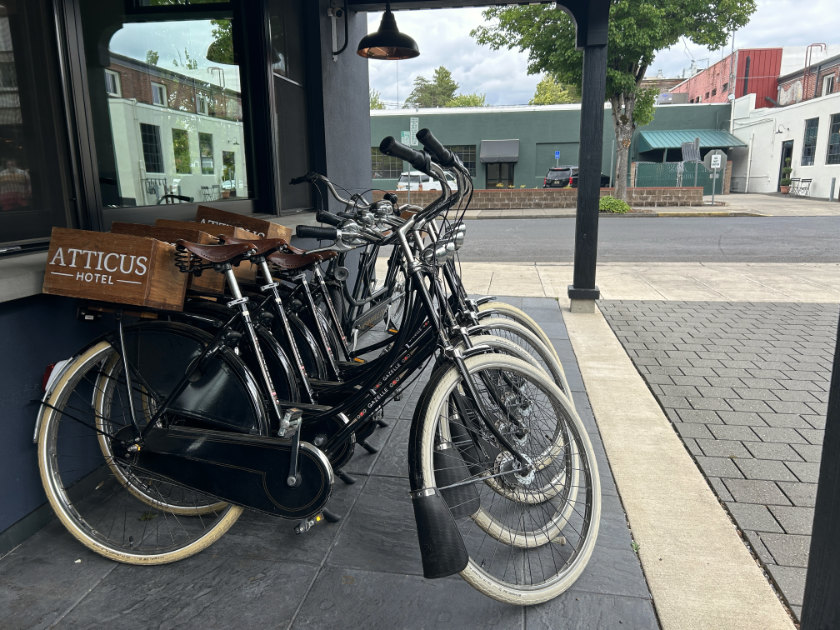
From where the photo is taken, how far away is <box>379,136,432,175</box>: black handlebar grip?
212cm

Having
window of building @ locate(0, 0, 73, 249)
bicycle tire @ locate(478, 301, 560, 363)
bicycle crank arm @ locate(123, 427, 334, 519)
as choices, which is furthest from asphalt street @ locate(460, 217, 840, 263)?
bicycle crank arm @ locate(123, 427, 334, 519)

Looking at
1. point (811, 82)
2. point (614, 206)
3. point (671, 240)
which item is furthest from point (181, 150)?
point (811, 82)

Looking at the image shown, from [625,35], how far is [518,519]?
747 inches

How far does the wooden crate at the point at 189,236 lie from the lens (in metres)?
2.71

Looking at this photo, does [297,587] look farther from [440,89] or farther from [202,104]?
[440,89]

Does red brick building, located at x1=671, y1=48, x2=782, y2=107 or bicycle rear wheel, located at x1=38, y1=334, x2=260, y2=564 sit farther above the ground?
red brick building, located at x1=671, y1=48, x2=782, y2=107

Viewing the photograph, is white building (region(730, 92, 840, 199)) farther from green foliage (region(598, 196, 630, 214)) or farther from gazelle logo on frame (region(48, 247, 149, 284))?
gazelle logo on frame (region(48, 247, 149, 284))

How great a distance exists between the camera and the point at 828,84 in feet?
100

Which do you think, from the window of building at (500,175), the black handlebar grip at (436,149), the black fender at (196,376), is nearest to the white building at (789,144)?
the window of building at (500,175)

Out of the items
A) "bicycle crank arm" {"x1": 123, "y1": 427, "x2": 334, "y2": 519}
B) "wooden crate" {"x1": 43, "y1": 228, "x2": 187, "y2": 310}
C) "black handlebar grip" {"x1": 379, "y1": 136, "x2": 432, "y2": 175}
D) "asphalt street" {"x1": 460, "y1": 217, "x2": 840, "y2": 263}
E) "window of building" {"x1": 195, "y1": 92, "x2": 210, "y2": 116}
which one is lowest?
"asphalt street" {"x1": 460, "y1": 217, "x2": 840, "y2": 263}

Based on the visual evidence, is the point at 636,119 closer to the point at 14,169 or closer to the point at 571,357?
the point at 571,357

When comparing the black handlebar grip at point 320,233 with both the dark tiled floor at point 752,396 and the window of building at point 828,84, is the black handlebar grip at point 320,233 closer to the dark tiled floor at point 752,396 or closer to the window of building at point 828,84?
the dark tiled floor at point 752,396

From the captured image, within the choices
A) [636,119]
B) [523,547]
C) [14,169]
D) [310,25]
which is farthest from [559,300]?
[636,119]

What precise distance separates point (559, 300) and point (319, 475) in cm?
554
